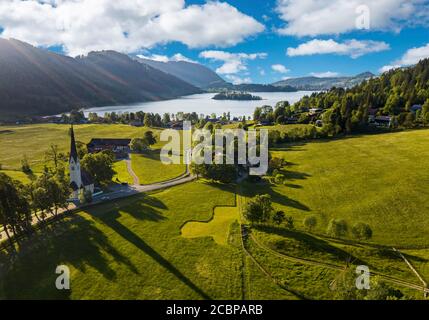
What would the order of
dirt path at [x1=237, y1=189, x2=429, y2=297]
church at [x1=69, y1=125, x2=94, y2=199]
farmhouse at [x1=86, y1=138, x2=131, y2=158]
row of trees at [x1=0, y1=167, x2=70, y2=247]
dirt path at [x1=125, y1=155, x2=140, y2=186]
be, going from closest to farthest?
dirt path at [x1=237, y1=189, x2=429, y2=297]
row of trees at [x1=0, y1=167, x2=70, y2=247]
church at [x1=69, y1=125, x2=94, y2=199]
dirt path at [x1=125, y1=155, x2=140, y2=186]
farmhouse at [x1=86, y1=138, x2=131, y2=158]

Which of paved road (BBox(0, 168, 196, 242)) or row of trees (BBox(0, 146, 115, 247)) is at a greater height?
row of trees (BBox(0, 146, 115, 247))

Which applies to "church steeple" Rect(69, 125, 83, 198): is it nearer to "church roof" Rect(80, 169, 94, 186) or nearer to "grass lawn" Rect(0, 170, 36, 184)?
"church roof" Rect(80, 169, 94, 186)

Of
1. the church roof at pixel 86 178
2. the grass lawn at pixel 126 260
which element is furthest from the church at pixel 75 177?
the grass lawn at pixel 126 260

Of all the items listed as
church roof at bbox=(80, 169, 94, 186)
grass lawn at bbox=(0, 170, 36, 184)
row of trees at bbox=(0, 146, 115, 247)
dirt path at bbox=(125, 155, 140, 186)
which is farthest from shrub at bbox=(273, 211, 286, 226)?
grass lawn at bbox=(0, 170, 36, 184)

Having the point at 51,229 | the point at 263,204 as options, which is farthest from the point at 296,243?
the point at 51,229

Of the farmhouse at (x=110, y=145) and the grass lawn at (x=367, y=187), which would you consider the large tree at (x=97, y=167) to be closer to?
the grass lawn at (x=367, y=187)

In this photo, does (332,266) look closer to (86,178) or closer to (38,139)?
(86,178)

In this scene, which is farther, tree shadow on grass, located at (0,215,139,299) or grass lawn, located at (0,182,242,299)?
tree shadow on grass, located at (0,215,139,299)
